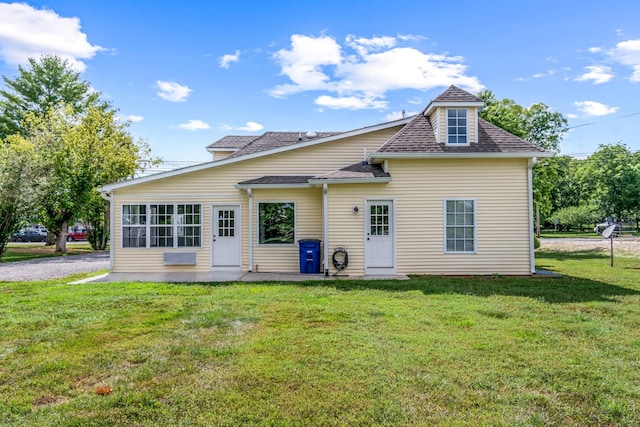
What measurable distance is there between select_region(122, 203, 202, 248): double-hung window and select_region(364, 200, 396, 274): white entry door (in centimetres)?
500

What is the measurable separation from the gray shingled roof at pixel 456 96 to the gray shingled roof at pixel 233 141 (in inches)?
370

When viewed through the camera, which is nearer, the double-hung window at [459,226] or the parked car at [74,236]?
the double-hung window at [459,226]

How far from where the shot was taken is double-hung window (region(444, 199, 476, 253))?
10.7 metres

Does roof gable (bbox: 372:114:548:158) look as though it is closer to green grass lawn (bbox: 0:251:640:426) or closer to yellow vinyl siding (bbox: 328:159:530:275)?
yellow vinyl siding (bbox: 328:159:530:275)

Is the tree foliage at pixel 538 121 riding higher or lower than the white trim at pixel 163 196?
higher

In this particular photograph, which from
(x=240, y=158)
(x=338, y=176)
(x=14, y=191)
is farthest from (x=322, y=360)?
(x=14, y=191)

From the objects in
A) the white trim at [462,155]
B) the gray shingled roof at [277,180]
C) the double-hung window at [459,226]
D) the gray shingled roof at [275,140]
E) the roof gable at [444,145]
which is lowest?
the double-hung window at [459,226]

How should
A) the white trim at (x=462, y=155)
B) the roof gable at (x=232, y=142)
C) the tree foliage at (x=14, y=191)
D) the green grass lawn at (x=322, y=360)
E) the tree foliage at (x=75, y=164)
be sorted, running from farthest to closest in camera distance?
the tree foliage at (x=75, y=164)
the roof gable at (x=232, y=142)
the tree foliage at (x=14, y=191)
the white trim at (x=462, y=155)
the green grass lawn at (x=322, y=360)

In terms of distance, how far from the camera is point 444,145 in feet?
35.5

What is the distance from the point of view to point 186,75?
18328 mm

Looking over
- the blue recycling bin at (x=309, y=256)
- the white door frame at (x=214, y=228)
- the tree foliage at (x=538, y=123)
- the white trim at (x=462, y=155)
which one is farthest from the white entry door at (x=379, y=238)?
the tree foliage at (x=538, y=123)

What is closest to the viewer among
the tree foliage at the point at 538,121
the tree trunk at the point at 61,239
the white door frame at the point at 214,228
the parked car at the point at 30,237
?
the white door frame at the point at 214,228

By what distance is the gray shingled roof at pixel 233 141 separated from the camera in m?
17.4

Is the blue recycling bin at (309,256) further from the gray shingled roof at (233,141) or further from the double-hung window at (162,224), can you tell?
the gray shingled roof at (233,141)
